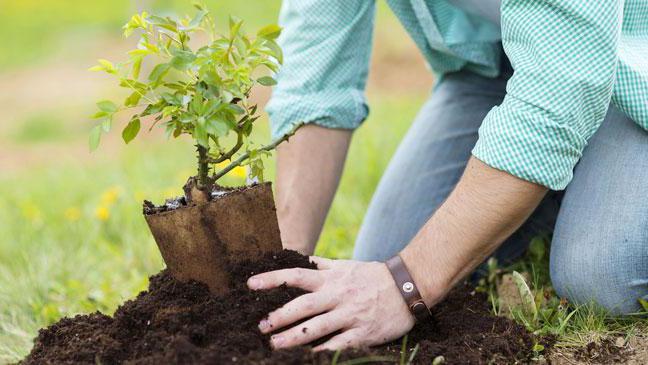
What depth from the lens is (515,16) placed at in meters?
1.90

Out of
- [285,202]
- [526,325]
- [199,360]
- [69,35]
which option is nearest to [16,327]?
[285,202]

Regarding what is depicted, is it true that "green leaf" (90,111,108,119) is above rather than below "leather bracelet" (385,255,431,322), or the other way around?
above

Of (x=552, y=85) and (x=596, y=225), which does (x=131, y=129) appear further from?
(x=596, y=225)

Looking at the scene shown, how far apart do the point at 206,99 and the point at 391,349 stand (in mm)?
710

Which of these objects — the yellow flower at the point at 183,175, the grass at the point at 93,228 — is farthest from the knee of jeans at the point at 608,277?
the yellow flower at the point at 183,175

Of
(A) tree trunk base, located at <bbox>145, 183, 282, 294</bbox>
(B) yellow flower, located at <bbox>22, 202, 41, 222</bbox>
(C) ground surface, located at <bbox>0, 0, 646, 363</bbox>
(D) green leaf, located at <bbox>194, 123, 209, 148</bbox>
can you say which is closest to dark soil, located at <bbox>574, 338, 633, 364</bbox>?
(C) ground surface, located at <bbox>0, 0, 646, 363</bbox>

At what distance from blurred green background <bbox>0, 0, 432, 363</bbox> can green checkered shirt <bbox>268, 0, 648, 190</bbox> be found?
0.73 metres

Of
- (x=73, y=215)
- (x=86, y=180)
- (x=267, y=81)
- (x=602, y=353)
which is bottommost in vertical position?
(x=602, y=353)

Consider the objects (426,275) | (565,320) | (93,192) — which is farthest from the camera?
(93,192)

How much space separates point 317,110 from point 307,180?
22 cm

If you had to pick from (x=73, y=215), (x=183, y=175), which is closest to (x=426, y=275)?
(x=73, y=215)

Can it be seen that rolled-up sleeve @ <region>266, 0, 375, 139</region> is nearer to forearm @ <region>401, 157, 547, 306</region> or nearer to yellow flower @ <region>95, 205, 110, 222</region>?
forearm @ <region>401, 157, 547, 306</region>

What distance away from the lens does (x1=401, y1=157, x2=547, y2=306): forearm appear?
1885 mm

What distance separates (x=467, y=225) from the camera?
6.29ft
